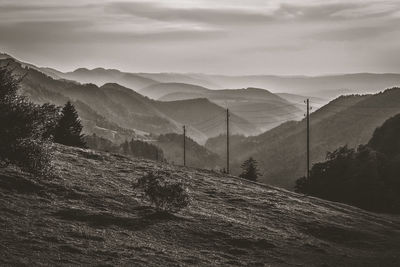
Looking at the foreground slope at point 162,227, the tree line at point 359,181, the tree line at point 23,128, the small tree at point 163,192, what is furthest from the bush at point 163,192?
the tree line at point 359,181

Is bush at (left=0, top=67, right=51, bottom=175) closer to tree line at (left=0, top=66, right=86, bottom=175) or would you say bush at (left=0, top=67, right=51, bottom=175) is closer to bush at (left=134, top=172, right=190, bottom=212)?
tree line at (left=0, top=66, right=86, bottom=175)

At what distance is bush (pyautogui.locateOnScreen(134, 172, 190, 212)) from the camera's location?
3812 centimetres

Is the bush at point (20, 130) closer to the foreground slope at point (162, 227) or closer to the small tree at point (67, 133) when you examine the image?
the foreground slope at point (162, 227)

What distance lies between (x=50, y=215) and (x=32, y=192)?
15.7ft

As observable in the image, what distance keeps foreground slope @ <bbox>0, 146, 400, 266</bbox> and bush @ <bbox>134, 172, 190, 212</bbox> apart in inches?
39.9

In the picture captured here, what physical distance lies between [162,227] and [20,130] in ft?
38.8

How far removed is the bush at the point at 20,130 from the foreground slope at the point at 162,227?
3354 mm

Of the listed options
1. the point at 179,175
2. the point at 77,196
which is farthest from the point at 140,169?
the point at 77,196

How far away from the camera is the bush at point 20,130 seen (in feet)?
91.3

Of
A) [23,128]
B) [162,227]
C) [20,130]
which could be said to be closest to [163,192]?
[162,227]

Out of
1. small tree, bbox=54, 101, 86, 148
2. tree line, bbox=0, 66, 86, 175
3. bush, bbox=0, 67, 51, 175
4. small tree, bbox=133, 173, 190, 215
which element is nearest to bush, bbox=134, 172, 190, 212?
small tree, bbox=133, 173, 190, 215

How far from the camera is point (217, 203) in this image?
4716 centimetres

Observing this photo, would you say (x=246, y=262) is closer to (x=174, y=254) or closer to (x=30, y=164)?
(x=174, y=254)

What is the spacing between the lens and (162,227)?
3516 centimetres
